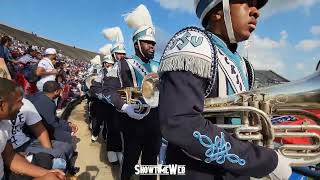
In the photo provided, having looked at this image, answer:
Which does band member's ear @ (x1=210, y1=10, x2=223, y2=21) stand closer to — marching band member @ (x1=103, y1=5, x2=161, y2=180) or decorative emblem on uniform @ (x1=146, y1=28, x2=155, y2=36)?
marching band member @ (x1=103, y1=5, x2=161, y2=180)

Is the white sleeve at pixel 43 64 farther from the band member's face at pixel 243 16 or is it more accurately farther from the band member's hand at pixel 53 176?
the band member's face at pixel 243 16

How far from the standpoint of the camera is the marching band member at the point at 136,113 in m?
4.51

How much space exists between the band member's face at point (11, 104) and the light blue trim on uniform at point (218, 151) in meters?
1.90

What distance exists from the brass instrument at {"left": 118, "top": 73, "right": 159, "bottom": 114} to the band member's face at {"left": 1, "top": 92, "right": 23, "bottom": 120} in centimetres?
125

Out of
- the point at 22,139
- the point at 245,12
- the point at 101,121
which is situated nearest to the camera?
the point at 245,12

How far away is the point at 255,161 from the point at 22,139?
10.2 feet

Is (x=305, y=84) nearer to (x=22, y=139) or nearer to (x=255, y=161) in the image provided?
(x=255, y=161)

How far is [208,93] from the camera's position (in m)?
1.77

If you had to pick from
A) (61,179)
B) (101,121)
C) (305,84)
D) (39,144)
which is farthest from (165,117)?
(101,121)

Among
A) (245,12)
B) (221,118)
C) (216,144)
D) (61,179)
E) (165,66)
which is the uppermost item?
(245,12)

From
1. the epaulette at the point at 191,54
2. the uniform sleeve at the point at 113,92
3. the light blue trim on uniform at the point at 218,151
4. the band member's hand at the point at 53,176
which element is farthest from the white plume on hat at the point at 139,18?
the light blue trim on uniform at the point at 218,151

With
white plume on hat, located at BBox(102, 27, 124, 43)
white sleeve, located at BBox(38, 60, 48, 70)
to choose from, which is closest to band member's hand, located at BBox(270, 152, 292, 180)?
white sleeve, located at BBox(38, 60, 48, 70)

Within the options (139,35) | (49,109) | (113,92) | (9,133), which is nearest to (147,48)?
(139,35)

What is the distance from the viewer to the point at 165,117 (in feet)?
5.32
